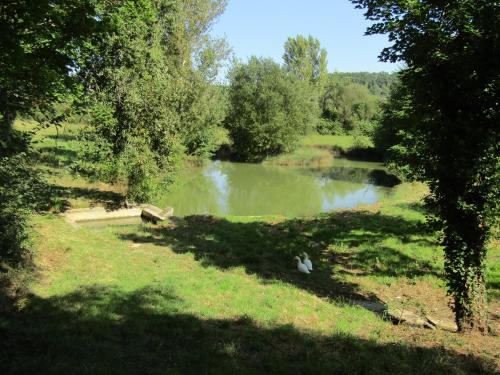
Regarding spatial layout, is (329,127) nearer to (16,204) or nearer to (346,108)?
(346,108)

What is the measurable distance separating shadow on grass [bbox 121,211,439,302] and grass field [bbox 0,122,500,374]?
0.06m

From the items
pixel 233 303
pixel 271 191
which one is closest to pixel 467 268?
pixel 233 303

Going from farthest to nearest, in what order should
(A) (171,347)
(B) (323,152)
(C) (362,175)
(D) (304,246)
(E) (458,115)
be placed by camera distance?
(B) (323,152) < (C) (362,175) < (D) (304,246) < (E) (458,115) < (A) (171,347)

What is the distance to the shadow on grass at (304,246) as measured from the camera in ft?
35.9

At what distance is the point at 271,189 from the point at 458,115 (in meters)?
23.2

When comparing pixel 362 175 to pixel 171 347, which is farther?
pixel 362 175

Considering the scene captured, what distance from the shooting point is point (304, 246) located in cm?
1372

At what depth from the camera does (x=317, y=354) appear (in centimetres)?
605

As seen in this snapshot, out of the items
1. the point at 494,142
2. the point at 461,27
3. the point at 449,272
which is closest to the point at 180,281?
the point at 449,272

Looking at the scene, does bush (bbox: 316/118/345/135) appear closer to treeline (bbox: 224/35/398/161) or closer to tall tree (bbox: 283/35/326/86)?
tall tree (bbox: 283/35/326/86)

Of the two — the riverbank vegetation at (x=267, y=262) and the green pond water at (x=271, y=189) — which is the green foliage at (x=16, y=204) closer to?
the riverbank vegetation at (x=267, y=262)

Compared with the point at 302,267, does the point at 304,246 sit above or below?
below

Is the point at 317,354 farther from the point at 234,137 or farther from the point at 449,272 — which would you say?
the point at 234,137

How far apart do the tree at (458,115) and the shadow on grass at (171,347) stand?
6.03ft
